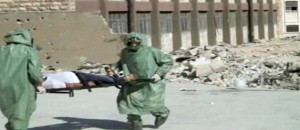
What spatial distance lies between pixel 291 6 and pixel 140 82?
5353 cm

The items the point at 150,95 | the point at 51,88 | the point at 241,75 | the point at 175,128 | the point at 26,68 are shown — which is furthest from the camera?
the point at 241,75

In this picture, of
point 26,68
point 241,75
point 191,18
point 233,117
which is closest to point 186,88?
point 241,75

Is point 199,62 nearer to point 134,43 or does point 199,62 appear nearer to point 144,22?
point 144,22

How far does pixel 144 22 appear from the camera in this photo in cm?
2756

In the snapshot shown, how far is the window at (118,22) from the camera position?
25.0 m

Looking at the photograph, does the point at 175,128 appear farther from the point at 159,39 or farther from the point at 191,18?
the point at 191,18

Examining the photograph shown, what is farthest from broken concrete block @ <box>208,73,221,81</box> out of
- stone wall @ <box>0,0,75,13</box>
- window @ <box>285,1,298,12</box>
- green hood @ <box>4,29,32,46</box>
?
window @ <box>285,1,298,12</box>

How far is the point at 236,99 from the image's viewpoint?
496 inches

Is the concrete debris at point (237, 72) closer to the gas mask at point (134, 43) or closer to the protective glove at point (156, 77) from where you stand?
the protective glove at point (156, 77)

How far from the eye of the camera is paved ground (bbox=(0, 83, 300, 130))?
928cm

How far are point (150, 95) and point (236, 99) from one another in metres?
4.53

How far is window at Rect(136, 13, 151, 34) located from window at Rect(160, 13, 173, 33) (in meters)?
1.36

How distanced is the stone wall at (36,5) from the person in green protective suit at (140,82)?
13611 mm

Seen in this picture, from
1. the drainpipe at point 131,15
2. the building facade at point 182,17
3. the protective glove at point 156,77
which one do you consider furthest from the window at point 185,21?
the protective glove at point 156,77
